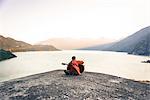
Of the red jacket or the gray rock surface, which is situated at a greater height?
the red jacket

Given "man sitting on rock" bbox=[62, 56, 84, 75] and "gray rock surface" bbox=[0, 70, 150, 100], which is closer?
"gray rock surface" bbox=[0, 70, 150, 100]

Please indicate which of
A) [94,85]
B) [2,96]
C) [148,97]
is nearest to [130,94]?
[148,97]

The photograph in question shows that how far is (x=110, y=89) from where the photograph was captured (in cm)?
2095

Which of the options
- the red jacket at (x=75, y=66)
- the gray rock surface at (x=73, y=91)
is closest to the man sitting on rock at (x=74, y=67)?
the red jacket at (x=75, y=66)

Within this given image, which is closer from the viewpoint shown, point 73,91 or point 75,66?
point 73,91

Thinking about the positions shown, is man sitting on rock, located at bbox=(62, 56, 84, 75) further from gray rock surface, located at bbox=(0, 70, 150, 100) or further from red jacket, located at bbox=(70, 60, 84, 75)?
gray rock surface, located at bbox=(0, 70, 150, 100)

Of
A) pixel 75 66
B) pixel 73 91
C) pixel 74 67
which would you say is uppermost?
pixel 75 66

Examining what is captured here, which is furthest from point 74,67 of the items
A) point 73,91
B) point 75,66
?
point 73,91

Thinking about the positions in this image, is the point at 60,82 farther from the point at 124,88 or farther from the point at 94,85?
the point at 124,88

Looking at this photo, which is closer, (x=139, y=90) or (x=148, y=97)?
(x=148, y=97)

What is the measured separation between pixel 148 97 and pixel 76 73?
8510mm

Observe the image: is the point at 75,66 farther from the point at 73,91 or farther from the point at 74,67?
the point at 73,91

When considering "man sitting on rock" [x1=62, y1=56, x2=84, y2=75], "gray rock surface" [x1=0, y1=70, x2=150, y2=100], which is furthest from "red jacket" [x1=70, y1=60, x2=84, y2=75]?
"gray rock surface" [x1=0, y1=70, x2=150, y2=100]

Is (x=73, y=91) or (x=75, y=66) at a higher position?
(x=75, y=66)
